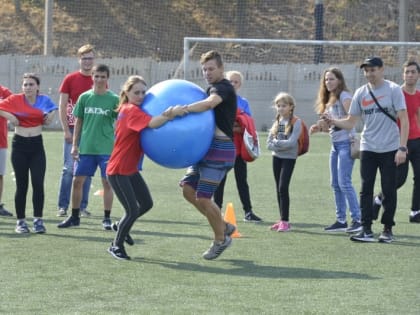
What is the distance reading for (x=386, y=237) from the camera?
10.1 meters

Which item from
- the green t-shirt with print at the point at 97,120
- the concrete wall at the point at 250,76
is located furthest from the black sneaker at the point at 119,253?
the concrete wall at the point at 250,76

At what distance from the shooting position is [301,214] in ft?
40.5

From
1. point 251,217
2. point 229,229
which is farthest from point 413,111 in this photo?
point 229,229

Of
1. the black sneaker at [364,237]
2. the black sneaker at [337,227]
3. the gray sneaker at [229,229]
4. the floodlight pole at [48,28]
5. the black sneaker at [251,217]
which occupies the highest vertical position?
the floodlight pole at [48,28]

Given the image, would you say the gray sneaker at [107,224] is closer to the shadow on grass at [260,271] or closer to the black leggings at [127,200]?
the black leggings at [127,200]

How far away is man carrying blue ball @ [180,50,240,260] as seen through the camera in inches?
344

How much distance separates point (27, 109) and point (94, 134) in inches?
29.6

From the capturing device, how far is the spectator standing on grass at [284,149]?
10.9 meters

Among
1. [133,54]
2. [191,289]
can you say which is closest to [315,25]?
[133,54]

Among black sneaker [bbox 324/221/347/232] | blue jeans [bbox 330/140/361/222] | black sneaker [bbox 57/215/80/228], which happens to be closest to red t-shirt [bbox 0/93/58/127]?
black sneaker [bbox 57/215/80/228]

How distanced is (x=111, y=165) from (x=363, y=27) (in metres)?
28.0

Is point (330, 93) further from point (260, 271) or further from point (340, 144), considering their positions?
point (260, 271)

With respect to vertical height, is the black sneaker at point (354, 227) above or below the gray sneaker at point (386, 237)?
below

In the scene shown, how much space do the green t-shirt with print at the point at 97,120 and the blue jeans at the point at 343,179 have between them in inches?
97.3
